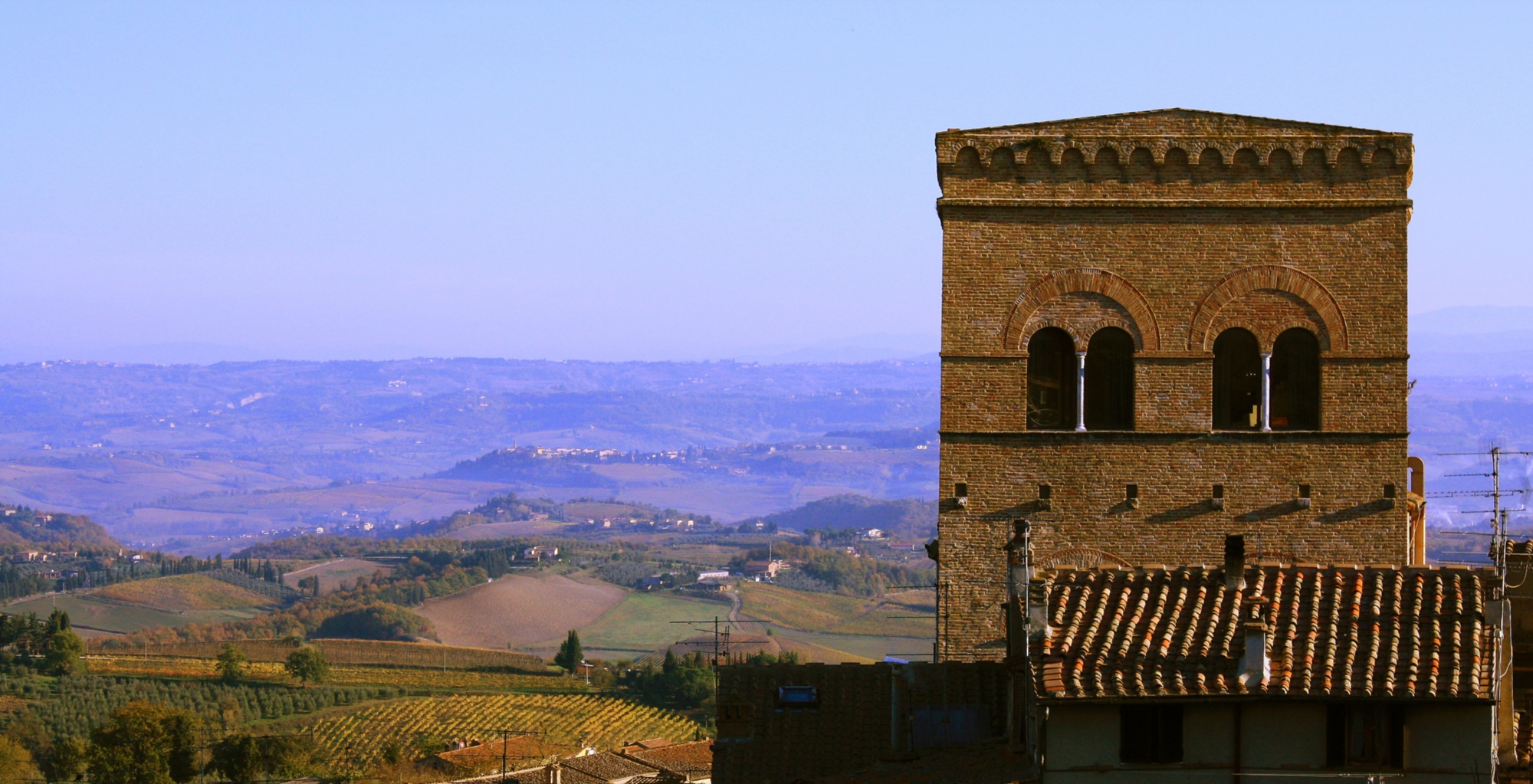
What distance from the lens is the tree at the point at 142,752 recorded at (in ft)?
271

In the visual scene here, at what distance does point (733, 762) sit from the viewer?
79.0 feet

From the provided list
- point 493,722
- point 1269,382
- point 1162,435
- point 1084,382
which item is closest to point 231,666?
point 493,722

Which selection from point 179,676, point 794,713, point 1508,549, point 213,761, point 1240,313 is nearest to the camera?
point 1508,549

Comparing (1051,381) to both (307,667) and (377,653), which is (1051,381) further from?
(377,653)

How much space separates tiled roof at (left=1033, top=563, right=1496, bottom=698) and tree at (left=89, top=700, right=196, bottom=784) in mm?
70835

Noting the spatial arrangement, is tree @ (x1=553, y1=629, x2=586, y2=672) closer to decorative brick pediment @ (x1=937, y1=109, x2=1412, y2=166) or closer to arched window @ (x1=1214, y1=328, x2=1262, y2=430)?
arched window @ (x1=1214, y1=328, x2=1262, y2=430)

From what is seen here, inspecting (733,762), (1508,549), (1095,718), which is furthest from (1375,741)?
(733,762)

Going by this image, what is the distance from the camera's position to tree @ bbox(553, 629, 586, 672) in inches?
5822

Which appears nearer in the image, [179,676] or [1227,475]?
[1227,475]

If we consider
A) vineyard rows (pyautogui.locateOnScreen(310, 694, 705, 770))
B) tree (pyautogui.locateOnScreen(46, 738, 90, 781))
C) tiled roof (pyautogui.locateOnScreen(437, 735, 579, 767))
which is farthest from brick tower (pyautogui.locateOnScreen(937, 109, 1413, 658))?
vineyard rows (pyautogui.locateOnScreen(310, 694, 705, 770))

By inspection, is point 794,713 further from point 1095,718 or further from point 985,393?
point 1095,718

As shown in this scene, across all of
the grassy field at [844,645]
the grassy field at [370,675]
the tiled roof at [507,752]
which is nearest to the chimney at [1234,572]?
the tiled roof at [507,752]

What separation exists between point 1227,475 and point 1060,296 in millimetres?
3325

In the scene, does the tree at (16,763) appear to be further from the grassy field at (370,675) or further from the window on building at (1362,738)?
the window on building at (1362,738)
